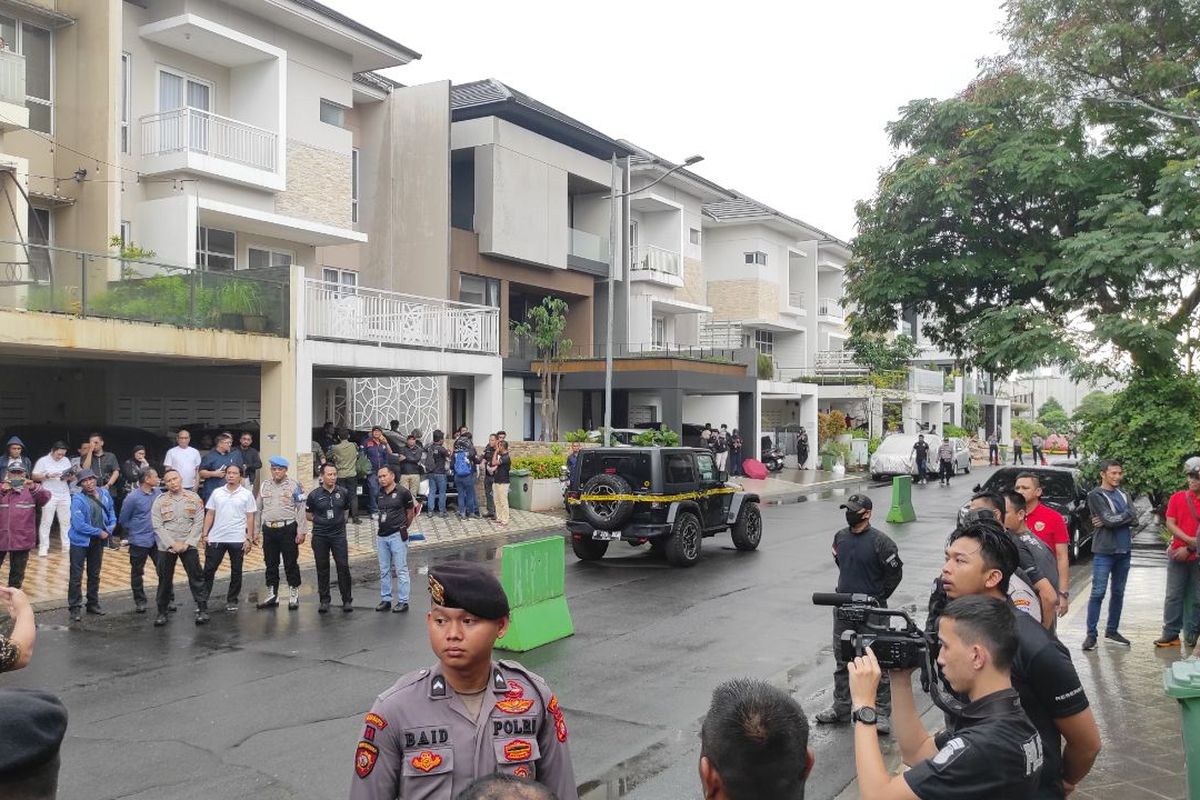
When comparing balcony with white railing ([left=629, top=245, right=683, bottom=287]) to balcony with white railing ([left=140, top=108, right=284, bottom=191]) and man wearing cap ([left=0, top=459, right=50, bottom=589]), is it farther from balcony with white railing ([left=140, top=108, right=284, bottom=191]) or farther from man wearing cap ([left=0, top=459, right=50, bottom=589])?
man wearing cap ([left=0, top=459, right=50, bottom=589])

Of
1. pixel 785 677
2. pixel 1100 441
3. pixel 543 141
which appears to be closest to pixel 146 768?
A: pixel 785 677

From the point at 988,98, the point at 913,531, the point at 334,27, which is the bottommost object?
the point at 913,531

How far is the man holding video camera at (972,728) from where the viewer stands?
9.55 ft

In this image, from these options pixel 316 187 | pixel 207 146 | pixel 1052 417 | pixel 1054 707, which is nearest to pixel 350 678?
pixel 1054 707

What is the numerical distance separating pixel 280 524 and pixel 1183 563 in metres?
9.32

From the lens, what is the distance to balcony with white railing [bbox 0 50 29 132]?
16600 millimetres

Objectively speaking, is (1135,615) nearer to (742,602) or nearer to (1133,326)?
(1133,326)

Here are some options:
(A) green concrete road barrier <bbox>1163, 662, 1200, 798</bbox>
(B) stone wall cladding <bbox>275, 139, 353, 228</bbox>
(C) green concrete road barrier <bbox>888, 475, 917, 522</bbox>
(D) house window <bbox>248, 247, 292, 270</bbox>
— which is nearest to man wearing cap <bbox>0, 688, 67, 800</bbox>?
(A) green concrete road barrier <bbox>1163, 662, 1200, 798</bbox>

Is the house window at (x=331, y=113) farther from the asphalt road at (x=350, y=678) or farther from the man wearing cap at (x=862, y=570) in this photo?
the man wearing cap at (x=862, y=570)

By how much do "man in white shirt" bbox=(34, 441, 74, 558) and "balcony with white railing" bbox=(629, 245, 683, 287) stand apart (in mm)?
23587

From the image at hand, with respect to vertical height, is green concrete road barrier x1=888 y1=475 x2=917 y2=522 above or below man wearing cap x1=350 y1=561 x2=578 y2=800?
below

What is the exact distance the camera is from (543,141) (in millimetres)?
30203

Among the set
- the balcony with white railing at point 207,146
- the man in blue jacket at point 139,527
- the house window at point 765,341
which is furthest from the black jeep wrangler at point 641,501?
the house window at point 765,341

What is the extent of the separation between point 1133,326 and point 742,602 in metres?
5.87
